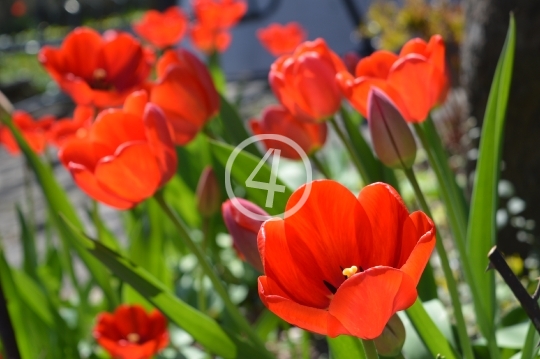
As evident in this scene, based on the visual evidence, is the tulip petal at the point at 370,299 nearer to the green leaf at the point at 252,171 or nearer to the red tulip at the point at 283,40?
the green leaf at the point at 252,171

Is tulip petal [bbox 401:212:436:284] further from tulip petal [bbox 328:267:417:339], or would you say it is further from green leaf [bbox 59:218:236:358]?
green leaf [bbox 59:218:236:358]

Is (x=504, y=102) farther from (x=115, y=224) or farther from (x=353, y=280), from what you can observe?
(x=115, y=224)

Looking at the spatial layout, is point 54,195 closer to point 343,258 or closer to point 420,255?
point 343,258

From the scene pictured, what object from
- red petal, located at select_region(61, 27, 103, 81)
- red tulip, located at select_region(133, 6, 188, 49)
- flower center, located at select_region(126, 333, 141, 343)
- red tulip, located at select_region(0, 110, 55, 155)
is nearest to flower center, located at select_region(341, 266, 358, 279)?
flower center, located at select_region(126, 333, 141, 343)

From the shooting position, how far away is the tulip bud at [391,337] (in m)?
0.60

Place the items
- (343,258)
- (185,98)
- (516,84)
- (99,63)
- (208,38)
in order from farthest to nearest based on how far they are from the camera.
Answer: (208,38) < (516,84) < (99,63) < (185,98) < (343,258)

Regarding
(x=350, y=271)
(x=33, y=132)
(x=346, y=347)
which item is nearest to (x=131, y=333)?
(x=346, y=347)

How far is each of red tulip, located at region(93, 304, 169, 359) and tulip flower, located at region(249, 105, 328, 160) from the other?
0.36 m

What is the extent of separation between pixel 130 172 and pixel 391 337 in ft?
1.19

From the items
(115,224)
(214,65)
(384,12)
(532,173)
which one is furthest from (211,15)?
(384,12)

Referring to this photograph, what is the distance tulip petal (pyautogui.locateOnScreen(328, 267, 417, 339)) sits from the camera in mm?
448

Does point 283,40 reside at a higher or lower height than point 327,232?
lower

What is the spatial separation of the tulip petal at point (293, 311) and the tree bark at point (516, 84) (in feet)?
4.81

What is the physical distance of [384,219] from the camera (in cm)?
54
